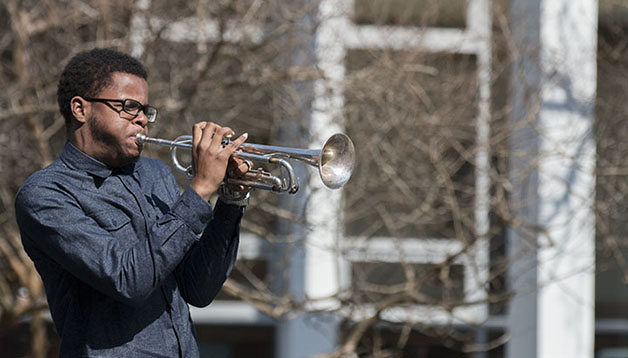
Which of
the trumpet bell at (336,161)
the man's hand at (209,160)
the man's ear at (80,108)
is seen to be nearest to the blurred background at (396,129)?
the trumpet bell at (336,161)

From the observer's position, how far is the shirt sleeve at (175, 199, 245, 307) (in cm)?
240

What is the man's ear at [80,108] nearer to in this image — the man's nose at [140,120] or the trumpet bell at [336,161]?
the man's nose at [140,120]

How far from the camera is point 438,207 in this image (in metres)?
5.83

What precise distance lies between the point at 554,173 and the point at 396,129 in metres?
1.01

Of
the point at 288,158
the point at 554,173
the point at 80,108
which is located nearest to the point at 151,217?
the point at 80,108

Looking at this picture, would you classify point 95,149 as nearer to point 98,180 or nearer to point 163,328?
point 98,180

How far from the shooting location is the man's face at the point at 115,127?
239 cm

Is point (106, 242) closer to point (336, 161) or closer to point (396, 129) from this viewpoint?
point (336, 161)

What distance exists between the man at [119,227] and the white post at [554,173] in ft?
10.4

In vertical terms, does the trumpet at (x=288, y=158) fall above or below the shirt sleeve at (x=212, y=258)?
above

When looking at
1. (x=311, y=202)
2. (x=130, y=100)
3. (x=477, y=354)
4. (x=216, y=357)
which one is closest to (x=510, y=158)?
(x=311, y=202)

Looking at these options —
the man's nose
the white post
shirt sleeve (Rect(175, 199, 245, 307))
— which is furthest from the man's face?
the white post

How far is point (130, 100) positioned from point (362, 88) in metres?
3.04

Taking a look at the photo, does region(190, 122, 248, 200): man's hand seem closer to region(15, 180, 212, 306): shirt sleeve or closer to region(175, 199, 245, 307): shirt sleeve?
region(15, 180, 212, 306): shirt sleeve
